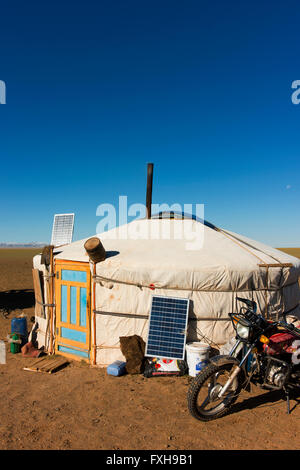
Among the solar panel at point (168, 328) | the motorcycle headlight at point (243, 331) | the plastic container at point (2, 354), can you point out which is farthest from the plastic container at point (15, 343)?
the motorcycle headlight at point (243, 331)

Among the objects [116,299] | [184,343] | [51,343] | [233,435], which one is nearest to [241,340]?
[233,435]

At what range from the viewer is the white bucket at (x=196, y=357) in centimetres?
606

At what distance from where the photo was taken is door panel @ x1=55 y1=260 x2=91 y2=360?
279 inches

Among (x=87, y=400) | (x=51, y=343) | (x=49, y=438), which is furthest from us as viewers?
(x=51, y=343)

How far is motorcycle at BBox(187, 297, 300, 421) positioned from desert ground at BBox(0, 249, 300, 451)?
32 cm

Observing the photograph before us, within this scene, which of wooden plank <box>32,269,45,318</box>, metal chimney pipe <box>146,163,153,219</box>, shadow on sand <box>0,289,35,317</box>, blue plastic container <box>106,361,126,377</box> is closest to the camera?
blue plastic container <box>106,361,126,377</box>

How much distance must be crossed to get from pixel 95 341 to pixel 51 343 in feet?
4.90

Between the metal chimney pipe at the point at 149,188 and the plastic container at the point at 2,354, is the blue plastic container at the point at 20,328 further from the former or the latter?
the metal chimney pipe at the point at 149,188

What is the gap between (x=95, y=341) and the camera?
6.90m

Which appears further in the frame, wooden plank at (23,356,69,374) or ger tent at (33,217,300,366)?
wooden plank at (23,356,69,374)

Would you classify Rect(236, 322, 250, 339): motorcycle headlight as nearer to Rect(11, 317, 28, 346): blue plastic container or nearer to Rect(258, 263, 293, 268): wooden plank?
Rect(258, 263, 293, 268): wooden plank

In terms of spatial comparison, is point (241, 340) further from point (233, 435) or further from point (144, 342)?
point (144, 342)

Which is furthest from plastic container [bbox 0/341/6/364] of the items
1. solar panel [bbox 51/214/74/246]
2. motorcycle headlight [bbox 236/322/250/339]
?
motorcycle headlight [bbox 236/322/250/339]
